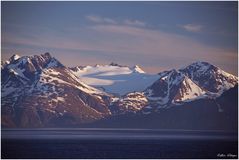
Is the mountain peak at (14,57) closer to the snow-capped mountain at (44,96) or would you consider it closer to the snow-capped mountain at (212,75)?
the snow-capped mountain at (44,96)

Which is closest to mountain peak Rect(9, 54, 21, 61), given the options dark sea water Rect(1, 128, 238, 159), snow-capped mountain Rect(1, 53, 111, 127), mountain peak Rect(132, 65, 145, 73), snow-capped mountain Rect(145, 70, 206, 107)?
snow-capped mountain Rect(1, 53, 111, 127)

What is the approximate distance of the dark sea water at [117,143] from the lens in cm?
1759

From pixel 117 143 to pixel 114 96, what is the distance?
3.11m

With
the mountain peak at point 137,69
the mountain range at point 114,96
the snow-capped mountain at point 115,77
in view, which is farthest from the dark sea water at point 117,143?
the mountain peak at point 137,69

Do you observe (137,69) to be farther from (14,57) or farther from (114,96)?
(14,57)

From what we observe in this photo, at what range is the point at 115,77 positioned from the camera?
787 inches

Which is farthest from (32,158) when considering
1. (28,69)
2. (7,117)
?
(28,69)

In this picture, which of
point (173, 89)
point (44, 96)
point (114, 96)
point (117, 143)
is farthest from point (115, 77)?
point (117, 143)

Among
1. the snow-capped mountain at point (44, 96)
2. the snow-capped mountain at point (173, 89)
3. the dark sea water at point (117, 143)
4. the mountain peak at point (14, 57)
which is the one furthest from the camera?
the snow-capped mountain at point (173, 89)

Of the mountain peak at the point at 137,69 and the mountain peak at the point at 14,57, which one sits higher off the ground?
the mountain peak at the point at 14,57

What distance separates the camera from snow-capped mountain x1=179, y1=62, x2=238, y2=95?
1850 centimetres

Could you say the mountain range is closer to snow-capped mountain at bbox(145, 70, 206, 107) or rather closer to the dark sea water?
snow-capped mountain at bbox(145, 70, 206, 107)

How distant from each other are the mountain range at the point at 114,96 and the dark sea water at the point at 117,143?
0.38 m

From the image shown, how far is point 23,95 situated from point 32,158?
9.34 ft
